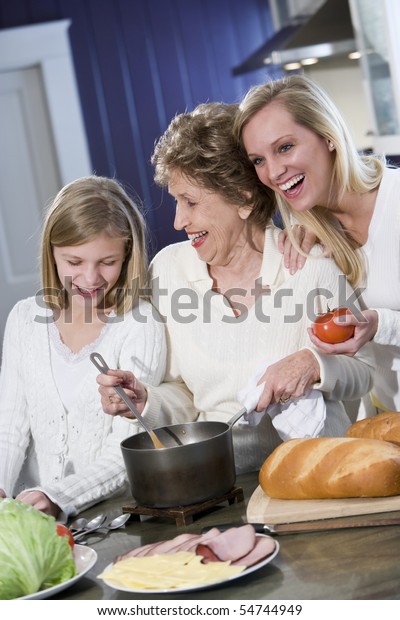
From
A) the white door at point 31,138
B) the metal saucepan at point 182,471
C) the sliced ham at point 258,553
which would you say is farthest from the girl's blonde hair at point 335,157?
the white door at point 31,138

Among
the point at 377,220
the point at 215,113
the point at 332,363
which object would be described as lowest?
the point at 332,363

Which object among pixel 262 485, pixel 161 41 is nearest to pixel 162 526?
pixel 262 485

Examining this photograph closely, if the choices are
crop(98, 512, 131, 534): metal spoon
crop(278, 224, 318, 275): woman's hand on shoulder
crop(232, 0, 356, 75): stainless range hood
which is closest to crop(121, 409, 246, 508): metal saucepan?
crop(98, 512, 131, 534): metal spoon

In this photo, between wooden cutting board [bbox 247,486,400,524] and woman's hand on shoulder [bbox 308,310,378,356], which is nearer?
wooden cutting board [bbox 247,486,400,524]

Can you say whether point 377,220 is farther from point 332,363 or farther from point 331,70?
point 331,70

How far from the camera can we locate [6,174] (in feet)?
16.0

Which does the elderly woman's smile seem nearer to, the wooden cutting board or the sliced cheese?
the wooden cutting board

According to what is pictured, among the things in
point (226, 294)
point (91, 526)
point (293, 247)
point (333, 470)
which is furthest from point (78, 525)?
point (293, 247)

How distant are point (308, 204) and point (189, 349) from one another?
1.36 feet

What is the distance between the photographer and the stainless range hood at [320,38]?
11.6 feet

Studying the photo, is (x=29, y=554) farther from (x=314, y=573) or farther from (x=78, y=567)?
(x=314, y=573)

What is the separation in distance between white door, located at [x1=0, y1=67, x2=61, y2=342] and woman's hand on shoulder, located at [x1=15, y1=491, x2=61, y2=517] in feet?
11.2

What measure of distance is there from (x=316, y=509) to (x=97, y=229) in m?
0.82

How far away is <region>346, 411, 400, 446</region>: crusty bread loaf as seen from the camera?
1.44 meters
